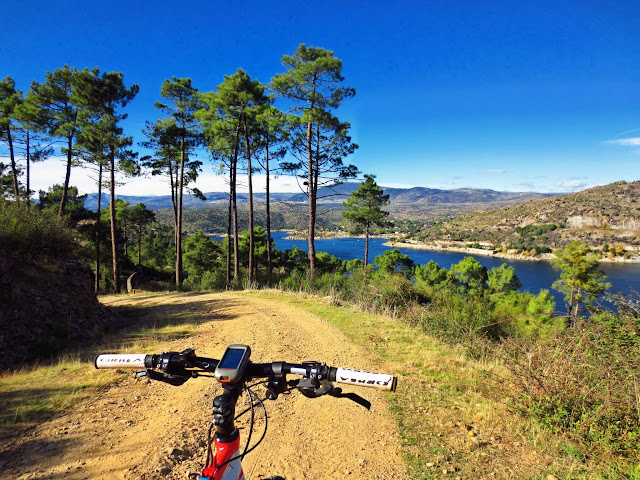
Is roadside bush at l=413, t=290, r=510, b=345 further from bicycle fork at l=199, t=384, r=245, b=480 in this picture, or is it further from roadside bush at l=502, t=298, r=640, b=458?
bicycle fork at l=199, t=384, r=245, b=480

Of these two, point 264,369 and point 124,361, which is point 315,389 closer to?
point 264,369

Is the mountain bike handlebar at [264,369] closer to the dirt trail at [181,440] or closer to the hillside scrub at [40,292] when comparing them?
the dirt trail at [181,440]

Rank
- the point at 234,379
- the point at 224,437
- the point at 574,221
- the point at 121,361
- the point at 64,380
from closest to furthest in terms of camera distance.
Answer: the point at 234,379 < the point at 224,437 < the point at 121,361 < the point at 64,380 < the point at 574,221

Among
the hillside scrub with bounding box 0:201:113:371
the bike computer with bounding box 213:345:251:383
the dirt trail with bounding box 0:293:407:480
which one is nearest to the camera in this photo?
the bike computer with bounding box 213:345:251:383

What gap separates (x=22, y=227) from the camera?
27.2ft

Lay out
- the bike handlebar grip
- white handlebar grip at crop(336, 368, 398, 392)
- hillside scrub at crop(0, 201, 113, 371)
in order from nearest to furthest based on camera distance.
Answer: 1. white handlebar grip at crop(336, 368, 398, 392)
2. the bike handlebar grip
3. hillside scrub at crop(0, 201, 113, 371)

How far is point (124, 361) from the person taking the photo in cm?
170

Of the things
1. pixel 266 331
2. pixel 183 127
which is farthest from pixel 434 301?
pixel 183 127

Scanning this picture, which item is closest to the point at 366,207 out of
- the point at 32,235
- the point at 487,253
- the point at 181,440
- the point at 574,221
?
the point at 32,235

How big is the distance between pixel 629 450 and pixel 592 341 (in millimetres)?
1175

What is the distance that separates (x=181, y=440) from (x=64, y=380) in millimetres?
2525

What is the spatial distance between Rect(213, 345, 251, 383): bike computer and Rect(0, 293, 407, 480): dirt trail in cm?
208

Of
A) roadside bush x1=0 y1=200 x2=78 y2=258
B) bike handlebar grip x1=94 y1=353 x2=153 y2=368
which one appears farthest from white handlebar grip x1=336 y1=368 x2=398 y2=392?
roadside bush x1=0 y1=200 x2=78 y2=258

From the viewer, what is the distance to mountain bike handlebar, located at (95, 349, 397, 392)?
1360mm
